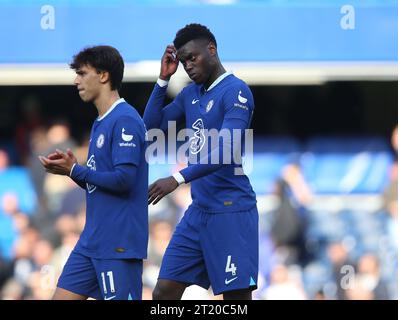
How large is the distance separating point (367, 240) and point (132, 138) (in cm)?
664

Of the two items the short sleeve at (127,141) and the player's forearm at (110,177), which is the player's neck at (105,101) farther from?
the player's forearm at (110,177)

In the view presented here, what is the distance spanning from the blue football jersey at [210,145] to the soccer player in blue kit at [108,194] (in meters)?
0.58

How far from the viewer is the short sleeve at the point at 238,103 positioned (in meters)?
6.79

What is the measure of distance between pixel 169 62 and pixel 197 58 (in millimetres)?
345

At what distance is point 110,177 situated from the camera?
6262mm

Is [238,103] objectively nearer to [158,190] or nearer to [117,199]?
Answer: [158,190]

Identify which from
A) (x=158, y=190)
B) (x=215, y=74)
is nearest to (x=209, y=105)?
(x=215, y=74)

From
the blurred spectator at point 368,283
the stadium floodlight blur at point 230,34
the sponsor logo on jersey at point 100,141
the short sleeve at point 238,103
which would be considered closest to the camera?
the sponsor logo on jersey at point 100,141

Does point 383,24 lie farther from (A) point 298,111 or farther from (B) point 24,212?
(B) point 24,212

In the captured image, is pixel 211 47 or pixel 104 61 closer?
pixel 104 61

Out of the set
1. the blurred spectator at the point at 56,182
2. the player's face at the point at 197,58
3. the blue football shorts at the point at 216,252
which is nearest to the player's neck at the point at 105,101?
the player's face at the point at 197,58

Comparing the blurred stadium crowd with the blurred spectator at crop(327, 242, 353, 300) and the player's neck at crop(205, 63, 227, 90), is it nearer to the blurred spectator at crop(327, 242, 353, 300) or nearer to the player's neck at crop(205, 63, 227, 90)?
the blurred spectator at crop(327, 242, 353, 300)

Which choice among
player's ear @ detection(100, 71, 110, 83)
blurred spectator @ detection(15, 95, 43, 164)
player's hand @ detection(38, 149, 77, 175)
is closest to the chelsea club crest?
player's ear @ detection(100, 71, 110, 83)
